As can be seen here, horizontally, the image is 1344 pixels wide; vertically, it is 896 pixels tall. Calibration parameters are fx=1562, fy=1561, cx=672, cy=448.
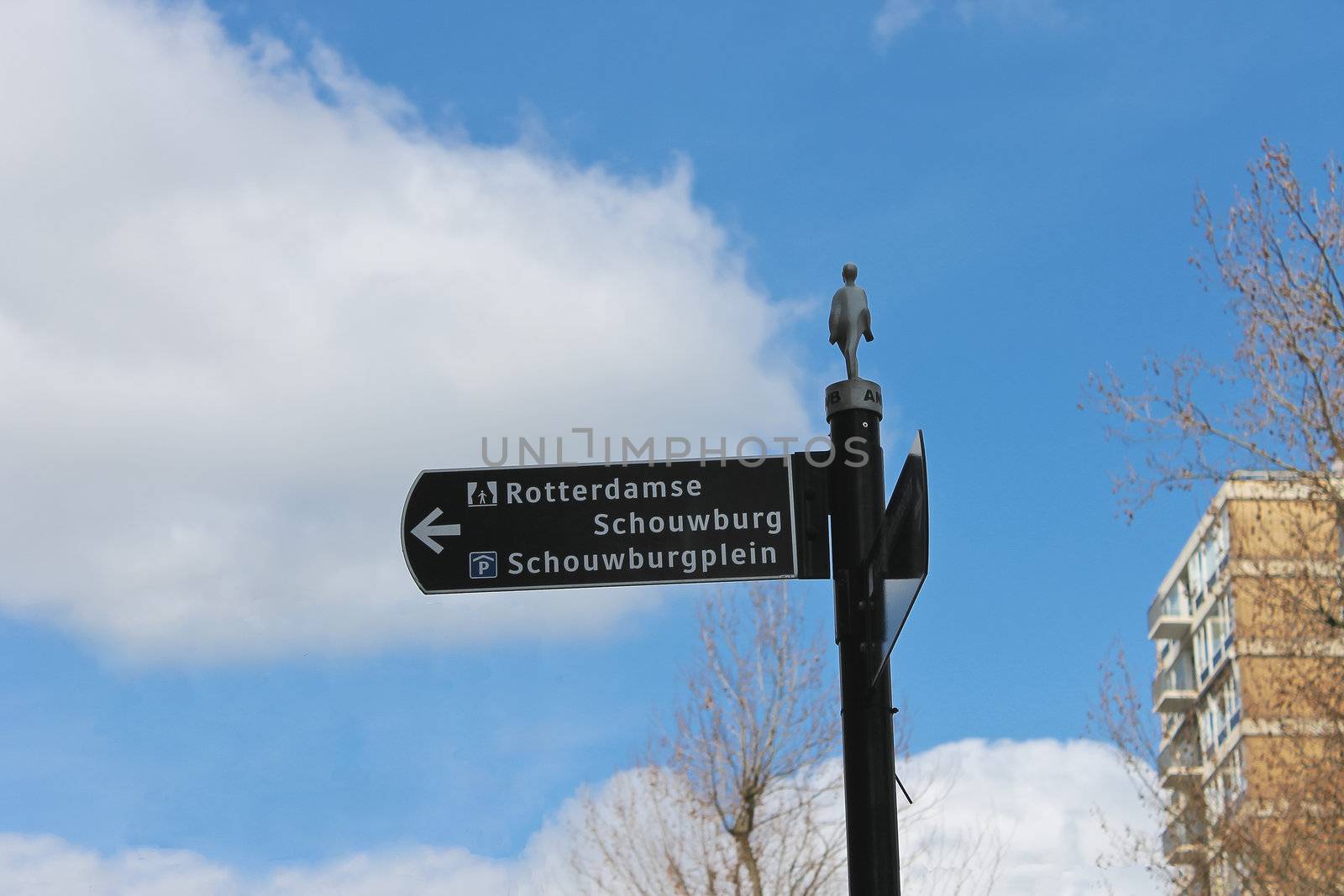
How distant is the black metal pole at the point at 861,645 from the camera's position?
3.76m

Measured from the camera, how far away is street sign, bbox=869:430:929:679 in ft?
10.3

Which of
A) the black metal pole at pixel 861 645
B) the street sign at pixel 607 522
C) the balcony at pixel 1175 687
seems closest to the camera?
the black metal pole at pixel 861 645

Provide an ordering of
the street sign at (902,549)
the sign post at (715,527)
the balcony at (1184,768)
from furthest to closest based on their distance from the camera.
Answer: the balcony at (1184,768) → the sign post at (715,527) → the street sign at (902,549)

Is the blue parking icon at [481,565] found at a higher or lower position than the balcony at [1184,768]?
lower

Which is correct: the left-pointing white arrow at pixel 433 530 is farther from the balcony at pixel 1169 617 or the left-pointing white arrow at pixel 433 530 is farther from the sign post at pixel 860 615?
the balcony at pixel 1169 617

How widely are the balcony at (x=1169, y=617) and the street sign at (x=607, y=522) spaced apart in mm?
60613

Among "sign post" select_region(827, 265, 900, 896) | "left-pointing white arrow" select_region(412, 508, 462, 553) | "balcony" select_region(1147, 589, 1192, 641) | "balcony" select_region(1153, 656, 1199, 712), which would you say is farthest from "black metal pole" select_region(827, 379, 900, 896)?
"balcony" select_region(1147, 589, 1192, 641)

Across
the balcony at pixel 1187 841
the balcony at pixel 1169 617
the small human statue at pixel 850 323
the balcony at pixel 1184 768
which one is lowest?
the small human statue at pixel 850 323

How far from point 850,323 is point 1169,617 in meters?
61.1

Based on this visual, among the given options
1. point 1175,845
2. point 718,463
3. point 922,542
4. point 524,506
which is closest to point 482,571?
point 524,506

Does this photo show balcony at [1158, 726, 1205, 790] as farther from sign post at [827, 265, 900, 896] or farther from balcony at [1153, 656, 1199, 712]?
balcony at [1153, 656, 1199, 712]

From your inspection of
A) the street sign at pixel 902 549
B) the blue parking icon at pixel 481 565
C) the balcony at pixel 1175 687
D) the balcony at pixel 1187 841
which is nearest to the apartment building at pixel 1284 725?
the balcony at pixel 1187 841

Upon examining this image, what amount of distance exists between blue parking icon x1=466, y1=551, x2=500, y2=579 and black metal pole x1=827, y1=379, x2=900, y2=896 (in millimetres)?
964

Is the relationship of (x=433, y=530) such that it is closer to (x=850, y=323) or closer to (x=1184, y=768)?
(x=850, y=323)
